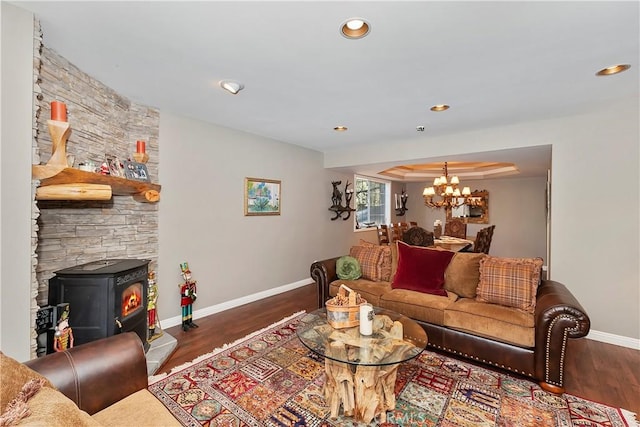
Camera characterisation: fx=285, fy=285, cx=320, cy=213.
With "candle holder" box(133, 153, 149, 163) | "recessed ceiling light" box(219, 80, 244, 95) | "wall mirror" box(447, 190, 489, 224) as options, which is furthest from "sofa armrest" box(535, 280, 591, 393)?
"wall mirror" box(447, 190, 489, 224)

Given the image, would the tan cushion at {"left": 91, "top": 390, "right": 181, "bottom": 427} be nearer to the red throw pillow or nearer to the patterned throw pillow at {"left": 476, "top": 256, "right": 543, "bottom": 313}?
the red throw pillow

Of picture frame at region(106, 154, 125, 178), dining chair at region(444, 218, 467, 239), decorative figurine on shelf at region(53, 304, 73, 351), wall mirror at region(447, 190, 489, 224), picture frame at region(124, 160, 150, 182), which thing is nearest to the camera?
decorative figurine on shelf at region(53, 304, 73, 351)

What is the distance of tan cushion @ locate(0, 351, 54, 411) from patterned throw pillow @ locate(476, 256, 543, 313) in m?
3.10

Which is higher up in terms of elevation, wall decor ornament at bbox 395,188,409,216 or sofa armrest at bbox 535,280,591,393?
wall decor ornament at bbox 395,188,409,216

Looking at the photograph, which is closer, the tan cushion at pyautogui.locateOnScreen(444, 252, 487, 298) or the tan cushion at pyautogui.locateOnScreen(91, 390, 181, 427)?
the tan cushion at pyautogui.locateOnScreen(91, 390, 181, 427)

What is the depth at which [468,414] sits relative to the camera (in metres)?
1.92

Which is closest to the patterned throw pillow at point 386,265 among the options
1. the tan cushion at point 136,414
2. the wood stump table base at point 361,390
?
the wood stump table base at point 361,390

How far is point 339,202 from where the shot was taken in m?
5.96

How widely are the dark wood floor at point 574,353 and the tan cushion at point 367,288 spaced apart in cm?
76

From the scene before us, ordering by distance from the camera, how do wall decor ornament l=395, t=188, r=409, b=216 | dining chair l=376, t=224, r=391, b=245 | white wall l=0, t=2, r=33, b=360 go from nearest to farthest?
white wall l=0, t=2, r=33, b=360 < dining chair l=376, t=224, r=391, b=245 < wall decor ornament l=395, t=188, r=409, b=216

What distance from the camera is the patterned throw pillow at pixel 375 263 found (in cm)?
357

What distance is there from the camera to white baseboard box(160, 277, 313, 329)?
11.2 feet

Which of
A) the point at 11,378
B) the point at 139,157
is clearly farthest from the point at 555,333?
the point at 139,157

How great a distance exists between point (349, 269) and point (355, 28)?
2622 mm
